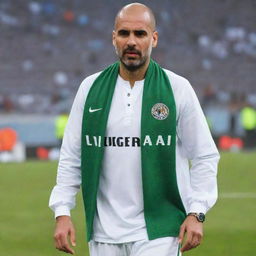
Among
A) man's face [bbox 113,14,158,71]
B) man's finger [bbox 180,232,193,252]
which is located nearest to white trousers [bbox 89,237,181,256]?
man's finger [bbox 180,232,193,252]

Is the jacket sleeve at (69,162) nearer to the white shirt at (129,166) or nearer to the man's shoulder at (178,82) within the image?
the white shirt at (129,166)

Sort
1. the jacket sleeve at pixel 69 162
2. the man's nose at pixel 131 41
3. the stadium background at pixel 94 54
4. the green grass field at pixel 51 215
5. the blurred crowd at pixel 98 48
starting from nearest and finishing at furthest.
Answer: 1. the man's nose at pixel 131 41
2. the jacket sleeve at pixel 69 162
3. the green grass field at pixel 51 215
4. the stadium background at pixel 94 54
5. the blurred crowd at pixel 98 48

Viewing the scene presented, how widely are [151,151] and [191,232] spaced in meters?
0.42

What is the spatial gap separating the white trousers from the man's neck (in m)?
0.76

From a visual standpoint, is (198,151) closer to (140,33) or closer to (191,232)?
(191,232)

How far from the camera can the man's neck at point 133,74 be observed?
14.3 feet

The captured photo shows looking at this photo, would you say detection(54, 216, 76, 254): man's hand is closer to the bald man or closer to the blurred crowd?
the bald man

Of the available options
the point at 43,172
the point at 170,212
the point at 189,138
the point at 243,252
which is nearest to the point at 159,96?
the point at 189,138

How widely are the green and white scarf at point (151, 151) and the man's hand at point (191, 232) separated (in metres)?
0.13

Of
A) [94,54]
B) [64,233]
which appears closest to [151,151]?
[64,233]

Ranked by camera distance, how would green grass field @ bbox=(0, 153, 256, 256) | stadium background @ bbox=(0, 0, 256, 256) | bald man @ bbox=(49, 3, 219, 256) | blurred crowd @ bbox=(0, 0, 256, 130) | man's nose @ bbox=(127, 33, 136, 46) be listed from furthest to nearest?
blurred crowd @ bbox=(0, 0, 256, 130) → stadium background @ bbox=(0, 0, 256, 256) → green grass field @ bbox=(0, 153, 256, 256) → bald man @ bbox=(49, 3, 219, 256) → man's nose @ bbox=(127, 33, 136, 46)

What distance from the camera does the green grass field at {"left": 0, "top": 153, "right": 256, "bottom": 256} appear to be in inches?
379

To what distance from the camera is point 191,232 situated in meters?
4.18

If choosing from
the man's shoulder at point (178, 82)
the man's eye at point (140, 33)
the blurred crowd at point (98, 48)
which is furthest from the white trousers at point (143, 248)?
the blurred crowd at point (98, 48)
